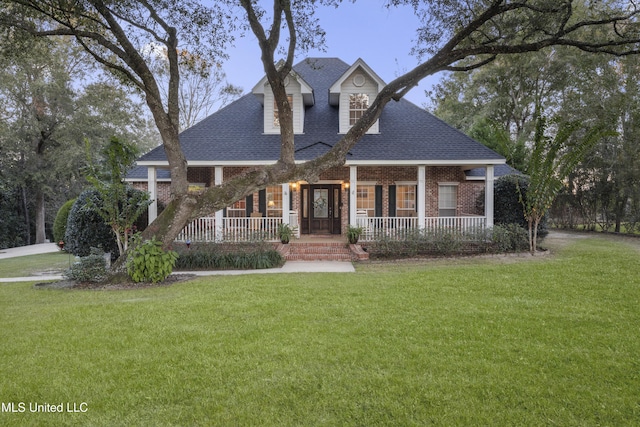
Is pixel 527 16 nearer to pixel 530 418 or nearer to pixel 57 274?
pixel 530 418

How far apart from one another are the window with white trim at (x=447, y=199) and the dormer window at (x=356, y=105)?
467cm

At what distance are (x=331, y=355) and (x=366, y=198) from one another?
37.1ft

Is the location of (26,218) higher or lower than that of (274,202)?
lower

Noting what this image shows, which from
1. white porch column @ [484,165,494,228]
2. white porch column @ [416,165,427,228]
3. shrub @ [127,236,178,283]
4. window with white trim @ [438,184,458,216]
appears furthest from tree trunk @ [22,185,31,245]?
white porch column @ [484,165,494,228]

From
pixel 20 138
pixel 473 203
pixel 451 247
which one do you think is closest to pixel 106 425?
pixel 451 247

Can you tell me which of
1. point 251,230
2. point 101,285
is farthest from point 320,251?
point 101,285

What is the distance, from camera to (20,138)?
2075cm

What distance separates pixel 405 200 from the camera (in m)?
14.9

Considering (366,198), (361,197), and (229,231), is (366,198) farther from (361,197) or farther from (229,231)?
(229,231)

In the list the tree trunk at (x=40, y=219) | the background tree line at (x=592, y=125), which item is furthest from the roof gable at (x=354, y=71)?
the tree trunk at (x=40, y=219)

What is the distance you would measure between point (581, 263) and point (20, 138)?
91.3 feet

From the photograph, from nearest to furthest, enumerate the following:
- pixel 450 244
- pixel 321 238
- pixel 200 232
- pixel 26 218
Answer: pixel 450 244
pixel 200 232
pixel 321 238
pixel 26 218

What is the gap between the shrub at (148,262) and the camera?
8172 mm

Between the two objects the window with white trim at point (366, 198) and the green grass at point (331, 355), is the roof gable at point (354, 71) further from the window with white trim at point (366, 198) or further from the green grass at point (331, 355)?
the green grass at point (331, 355)
